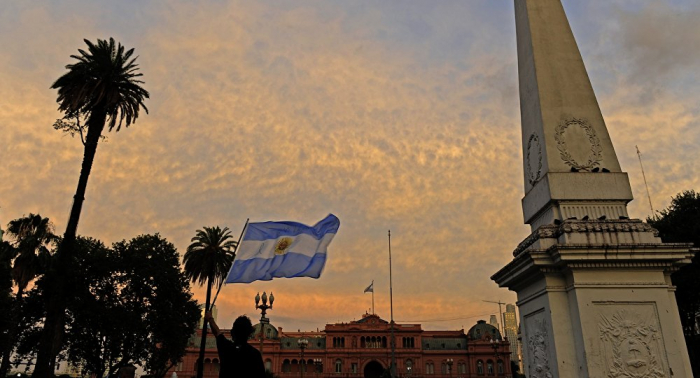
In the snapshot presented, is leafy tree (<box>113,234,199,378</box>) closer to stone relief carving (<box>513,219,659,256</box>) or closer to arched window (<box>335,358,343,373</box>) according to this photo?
stone relief carving (<box>513,219,659,256</box>)

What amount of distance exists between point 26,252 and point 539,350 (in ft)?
115

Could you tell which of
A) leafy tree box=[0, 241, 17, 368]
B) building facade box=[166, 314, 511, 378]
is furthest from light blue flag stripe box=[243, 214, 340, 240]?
building facade box=[166, 314, 511, 378]

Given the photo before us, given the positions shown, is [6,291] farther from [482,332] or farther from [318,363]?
[482,332]

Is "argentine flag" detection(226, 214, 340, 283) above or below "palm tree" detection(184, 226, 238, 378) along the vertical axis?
below

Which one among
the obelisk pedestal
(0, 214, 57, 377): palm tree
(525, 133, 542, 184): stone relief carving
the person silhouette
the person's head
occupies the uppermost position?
(0, 214, 57, 377): palm tree

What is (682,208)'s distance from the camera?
27.1 m

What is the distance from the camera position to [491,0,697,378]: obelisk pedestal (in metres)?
7.32

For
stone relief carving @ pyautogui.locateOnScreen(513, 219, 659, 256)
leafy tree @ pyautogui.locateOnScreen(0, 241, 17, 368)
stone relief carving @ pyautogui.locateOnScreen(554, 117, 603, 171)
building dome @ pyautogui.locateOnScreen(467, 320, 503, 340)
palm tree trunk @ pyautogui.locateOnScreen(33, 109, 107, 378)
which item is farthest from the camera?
building dome @ pyautogui.locateOnScreen(467, 320, 503, 340)

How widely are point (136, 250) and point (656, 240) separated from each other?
3801 cm

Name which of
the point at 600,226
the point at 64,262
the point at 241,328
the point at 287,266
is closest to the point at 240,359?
the point at 241,328

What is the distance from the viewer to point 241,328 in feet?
16.3

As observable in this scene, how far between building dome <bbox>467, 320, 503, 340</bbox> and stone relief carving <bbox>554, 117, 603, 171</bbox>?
84.3 meters

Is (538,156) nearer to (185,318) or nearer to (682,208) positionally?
(682,208)

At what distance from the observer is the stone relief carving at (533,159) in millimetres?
9250
